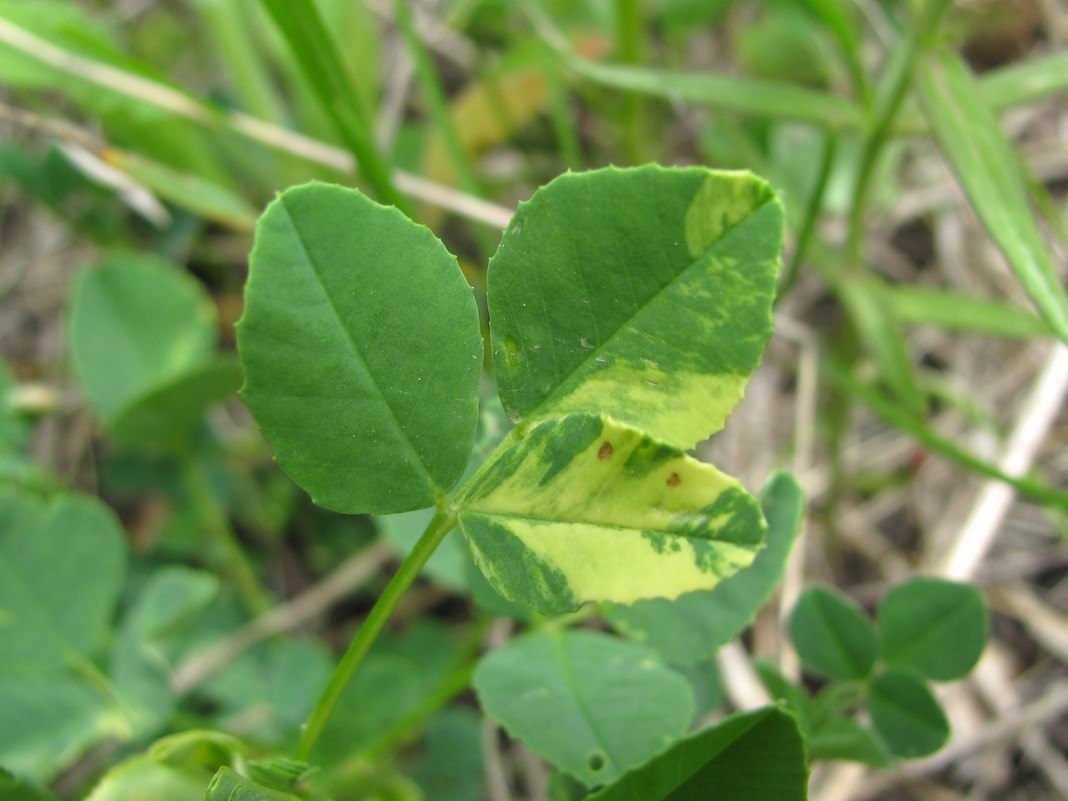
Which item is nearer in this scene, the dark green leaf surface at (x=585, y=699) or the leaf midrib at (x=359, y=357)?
the leaf midrib at (x=359, y=357)

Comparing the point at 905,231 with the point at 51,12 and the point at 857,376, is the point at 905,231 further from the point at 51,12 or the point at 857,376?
the point at 51,12

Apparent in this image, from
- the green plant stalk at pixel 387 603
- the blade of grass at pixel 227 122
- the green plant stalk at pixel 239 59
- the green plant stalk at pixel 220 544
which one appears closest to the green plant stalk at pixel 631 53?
the blade of grass at pixel 227 122

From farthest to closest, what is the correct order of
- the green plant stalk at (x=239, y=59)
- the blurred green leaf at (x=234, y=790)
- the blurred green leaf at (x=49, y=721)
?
the green plant stalk at (x=239, y=59)
the blurred green leaf at (x=49, y=721)
the blurred green leaf at (x=234, y=790)

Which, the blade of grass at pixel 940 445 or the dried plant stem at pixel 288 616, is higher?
the blade of grass at pixel 940 445

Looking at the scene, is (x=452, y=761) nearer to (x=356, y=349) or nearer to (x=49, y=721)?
(x=49, y=721)

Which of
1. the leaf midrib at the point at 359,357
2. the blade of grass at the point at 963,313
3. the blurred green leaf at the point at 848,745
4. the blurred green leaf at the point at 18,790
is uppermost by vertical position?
the leaf midrib at the point at 359,357

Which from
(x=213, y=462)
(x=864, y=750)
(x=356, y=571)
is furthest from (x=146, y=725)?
(x=864, y=750)

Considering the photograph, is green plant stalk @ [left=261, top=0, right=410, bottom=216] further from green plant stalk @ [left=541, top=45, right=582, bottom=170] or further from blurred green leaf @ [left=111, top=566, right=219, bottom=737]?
blurred green leaf @ [left=111, top=566, right=219, bottom=737]

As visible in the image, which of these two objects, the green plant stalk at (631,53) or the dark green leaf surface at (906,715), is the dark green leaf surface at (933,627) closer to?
the dark green leaf surface at (906,715)
